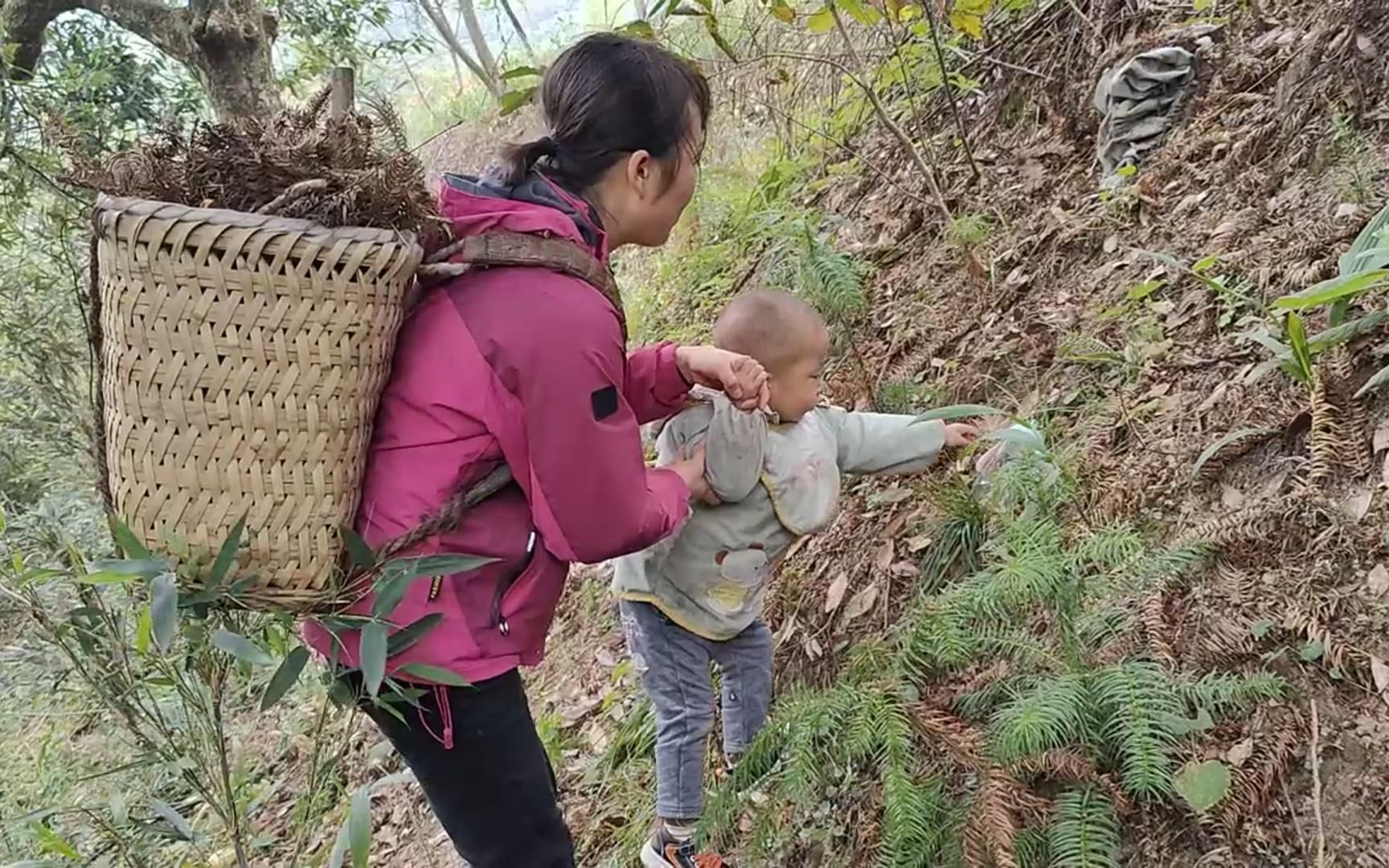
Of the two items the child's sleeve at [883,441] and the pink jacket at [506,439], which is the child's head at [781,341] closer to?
the child's sleeve at [883,441]

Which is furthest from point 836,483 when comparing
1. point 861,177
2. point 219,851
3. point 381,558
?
point 219,851

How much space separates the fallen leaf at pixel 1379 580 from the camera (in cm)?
217

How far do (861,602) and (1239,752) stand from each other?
1275 mm

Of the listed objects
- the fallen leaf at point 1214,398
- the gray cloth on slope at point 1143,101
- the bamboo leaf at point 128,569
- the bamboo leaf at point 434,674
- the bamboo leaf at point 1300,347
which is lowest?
the fallen leaf at point 1214,398

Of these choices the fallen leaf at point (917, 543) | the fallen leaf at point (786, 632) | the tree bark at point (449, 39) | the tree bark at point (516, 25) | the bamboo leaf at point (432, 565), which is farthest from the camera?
the tree bark at point (449, 39)

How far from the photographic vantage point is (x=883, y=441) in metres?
2.64

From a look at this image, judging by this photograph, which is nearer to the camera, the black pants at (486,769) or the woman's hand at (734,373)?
the black pants at (486,769)

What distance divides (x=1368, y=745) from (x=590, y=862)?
2.20 m

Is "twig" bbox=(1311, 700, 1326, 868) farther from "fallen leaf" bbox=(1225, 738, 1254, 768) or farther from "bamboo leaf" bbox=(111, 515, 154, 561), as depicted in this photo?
"bamboo leaf" bbox=(111, 515, 154, 561)

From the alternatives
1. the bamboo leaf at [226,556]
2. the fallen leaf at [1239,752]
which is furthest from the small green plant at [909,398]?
the bamboo leaf at [226,556]

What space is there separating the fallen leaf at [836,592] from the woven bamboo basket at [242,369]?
1.80 m

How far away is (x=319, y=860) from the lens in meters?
3.69

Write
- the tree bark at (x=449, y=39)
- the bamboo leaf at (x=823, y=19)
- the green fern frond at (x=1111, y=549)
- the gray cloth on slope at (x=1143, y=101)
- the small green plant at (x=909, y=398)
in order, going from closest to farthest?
the green fern frond at (x=1111, y=549)
the small green plant at (x=909, y=398)
the bamboo leaf at (x=823, y=19)
the gray cloth on slope at (x=1143, y=101)
the tree bark at (x=449, y=39)

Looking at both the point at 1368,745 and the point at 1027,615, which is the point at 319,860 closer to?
the point at 1027,615
